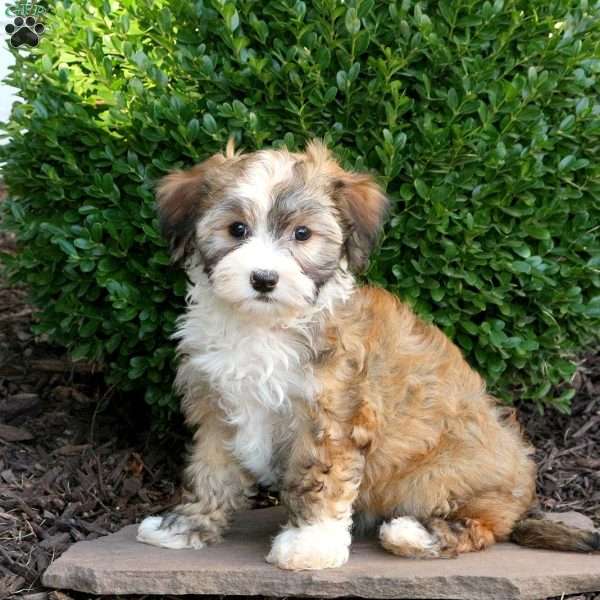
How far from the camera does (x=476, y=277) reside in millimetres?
4941

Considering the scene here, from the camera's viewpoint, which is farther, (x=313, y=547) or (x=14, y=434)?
(x=14, y=434)

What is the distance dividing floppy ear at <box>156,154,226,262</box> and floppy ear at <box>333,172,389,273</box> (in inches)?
21.1

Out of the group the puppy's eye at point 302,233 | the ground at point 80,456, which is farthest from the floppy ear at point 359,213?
the ground at point 80,456

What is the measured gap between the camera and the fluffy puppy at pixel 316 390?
3867 mm

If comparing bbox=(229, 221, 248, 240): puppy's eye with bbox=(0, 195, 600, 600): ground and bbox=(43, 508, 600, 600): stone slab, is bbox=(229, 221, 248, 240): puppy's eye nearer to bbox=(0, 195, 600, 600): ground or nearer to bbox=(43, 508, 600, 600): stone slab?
bbox=(43, 508, 600, 600): stone slab

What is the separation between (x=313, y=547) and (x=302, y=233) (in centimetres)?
129

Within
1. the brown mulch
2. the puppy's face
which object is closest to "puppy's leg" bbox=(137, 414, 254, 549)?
the puppy's face

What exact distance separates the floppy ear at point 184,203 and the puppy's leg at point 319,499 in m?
0.96

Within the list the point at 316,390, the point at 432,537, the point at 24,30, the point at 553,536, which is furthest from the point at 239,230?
the point at 24,30

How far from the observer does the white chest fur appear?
4004mm

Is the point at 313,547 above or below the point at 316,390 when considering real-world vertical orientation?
below

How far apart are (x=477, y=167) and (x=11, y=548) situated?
9.47 feet

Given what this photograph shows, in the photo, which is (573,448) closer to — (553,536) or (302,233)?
(553,536)

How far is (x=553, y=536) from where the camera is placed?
4348 mm
